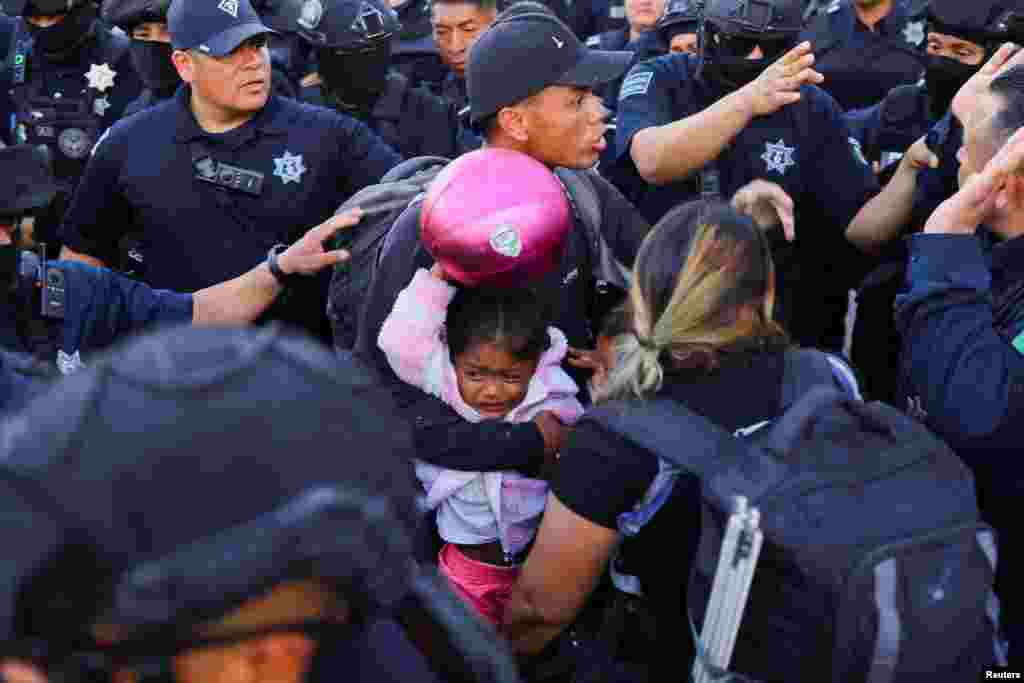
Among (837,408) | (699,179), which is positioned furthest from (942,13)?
(837,408)

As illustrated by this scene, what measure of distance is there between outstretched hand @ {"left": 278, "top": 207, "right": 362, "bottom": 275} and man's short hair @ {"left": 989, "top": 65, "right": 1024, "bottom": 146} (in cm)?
166

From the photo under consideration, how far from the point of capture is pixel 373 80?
603cm

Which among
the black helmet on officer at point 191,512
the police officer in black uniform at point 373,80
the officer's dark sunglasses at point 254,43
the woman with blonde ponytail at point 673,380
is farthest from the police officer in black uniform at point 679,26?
the black helmet on officer at point 191,512

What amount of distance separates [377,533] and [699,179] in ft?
11.7

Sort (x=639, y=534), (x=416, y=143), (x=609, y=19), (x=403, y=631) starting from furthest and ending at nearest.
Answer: (x=609, y=19)
(x=416, y=143)
(x=639, y=534)
(x=403, y=631)

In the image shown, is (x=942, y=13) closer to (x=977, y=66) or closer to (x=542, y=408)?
(x=977, y=66)

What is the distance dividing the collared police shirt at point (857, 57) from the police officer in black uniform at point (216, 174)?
285 centimetres

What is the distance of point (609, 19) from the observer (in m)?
9.37

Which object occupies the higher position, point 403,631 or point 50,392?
point 50,392

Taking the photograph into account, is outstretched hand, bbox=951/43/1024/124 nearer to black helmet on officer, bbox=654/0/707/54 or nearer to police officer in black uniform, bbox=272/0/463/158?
black helmet on officer, bbox=654/0/707/54

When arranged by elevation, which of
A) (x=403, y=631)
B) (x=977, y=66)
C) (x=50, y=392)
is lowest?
(x=977, y=66)

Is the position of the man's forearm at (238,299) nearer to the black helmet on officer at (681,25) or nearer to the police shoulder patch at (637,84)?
the police shoulder patch at (637,84)

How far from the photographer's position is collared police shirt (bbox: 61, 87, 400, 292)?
477 cm

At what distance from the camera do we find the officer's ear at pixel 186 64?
4918 mm
